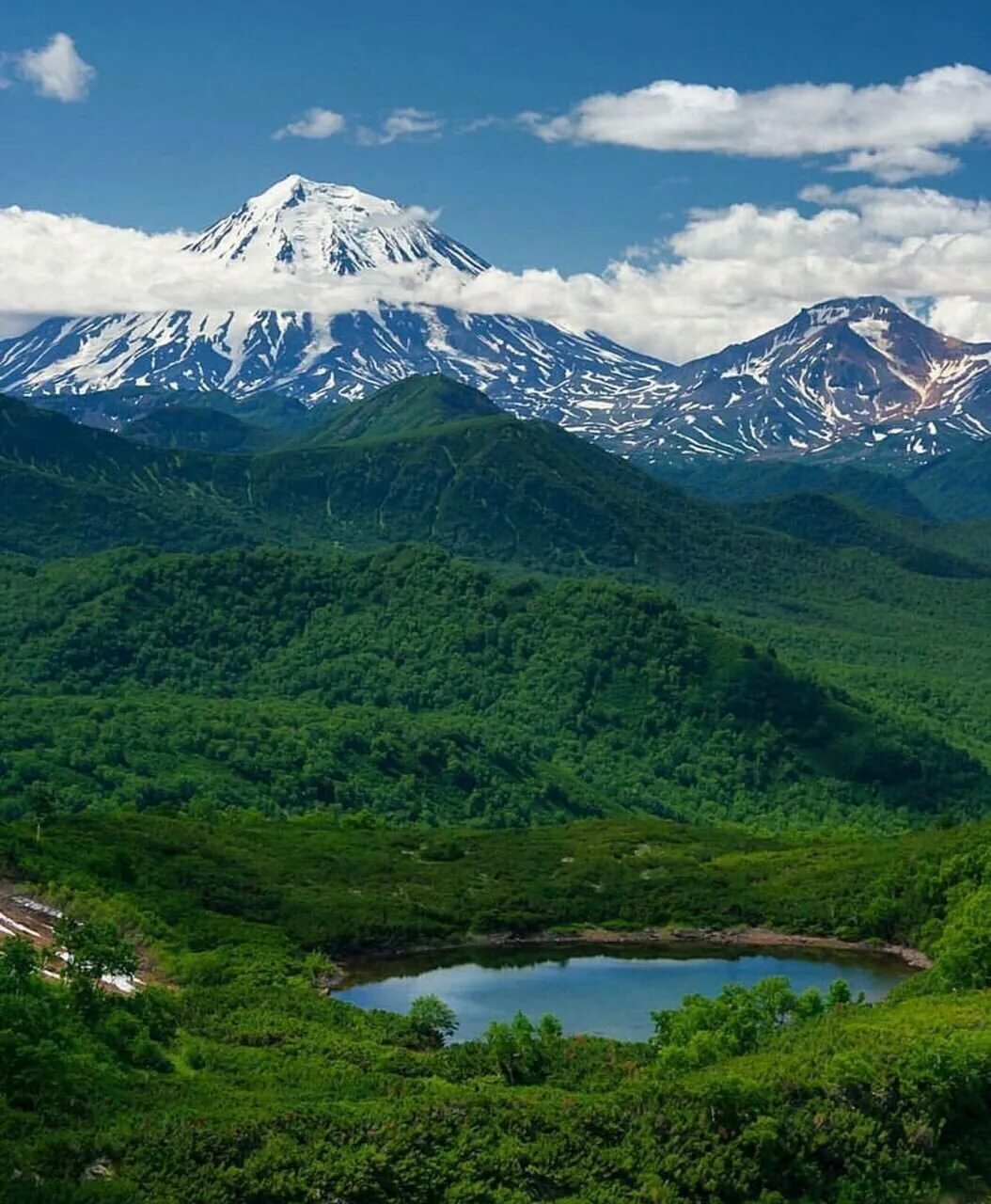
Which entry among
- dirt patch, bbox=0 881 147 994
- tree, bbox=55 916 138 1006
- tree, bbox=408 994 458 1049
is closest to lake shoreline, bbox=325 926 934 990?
tree, bbox=408 994 458 1049

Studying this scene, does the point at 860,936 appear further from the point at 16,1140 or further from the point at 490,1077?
the point at 16,1140

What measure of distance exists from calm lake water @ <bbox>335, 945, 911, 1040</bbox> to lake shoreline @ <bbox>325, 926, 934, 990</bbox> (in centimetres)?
140

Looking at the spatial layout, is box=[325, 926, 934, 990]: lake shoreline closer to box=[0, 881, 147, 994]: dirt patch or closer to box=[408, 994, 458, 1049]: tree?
box=[408, 994, 458, 1049]: tree

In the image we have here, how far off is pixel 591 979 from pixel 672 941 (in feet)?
57.4

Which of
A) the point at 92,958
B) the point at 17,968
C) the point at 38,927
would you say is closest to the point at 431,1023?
the point at 92,958

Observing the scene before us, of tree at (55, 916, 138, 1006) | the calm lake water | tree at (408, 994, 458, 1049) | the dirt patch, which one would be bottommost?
the calm lake water

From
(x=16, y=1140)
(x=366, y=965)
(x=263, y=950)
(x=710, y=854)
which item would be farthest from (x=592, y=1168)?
(x=710, y=854)

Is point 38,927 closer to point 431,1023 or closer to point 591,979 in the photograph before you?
point 431,1023

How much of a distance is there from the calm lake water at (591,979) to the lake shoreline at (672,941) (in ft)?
4.59

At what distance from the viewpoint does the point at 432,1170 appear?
7162cm

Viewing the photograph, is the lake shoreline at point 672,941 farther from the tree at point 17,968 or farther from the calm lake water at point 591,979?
the tree at point 17,968

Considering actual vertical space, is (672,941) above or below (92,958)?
below

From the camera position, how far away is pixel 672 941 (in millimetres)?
154125

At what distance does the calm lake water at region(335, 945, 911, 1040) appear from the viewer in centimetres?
12419
